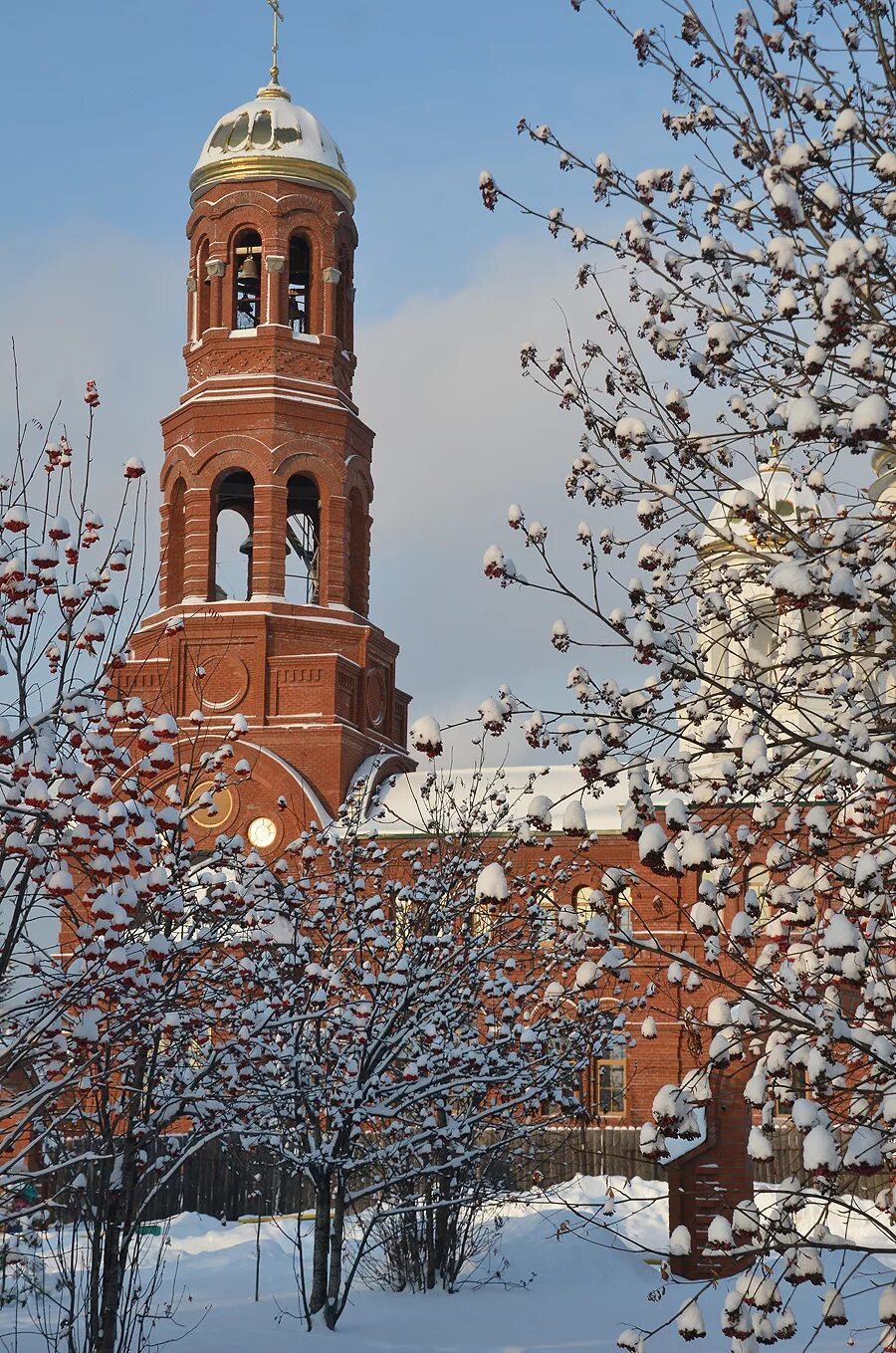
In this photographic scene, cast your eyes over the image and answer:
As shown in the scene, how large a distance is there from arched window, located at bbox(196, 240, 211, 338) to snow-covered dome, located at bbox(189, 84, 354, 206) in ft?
3.74

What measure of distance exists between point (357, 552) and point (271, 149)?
25.1 ft

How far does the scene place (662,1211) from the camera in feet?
72.2

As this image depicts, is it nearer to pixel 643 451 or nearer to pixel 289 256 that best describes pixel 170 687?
pixel 289 256

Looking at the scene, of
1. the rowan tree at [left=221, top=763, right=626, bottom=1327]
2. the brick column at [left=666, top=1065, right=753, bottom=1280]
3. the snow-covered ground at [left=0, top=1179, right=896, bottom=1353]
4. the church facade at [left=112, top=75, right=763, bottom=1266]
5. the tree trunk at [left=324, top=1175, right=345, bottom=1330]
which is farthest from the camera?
the church facade at [left=112, top=75, right=763, bottom=1266]

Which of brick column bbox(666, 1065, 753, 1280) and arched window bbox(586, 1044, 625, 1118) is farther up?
arched window bbox(586, 1044, 625, 1118)

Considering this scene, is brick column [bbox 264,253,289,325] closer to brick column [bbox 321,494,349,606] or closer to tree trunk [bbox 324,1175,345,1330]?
brick column [bbox 321,494,349,606]

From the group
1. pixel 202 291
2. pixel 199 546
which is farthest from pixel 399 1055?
pixel 202 291

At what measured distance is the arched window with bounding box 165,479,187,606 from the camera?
31.6 meters

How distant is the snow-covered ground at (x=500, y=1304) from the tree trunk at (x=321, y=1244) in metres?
0.30

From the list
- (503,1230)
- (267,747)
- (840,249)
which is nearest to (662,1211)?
(503,1230)

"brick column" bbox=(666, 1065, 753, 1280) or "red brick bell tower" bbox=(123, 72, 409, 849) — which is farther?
"red brick bell tower" bbox=(123, 72, 409, 849)

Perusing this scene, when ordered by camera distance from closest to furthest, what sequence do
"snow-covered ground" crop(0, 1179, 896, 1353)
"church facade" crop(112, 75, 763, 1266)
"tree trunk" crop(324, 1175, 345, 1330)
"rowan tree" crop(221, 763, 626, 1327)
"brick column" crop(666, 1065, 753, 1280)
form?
"snow-covered ground" crop(0, 1179, 896, 1353)
"tree trunk" crop(324, 1175, 345, 1330)
"rowan tree" crop(221, 763, 626, 1327)
"brick column" crop(666, 1065, 753, 1280)
"church facade" crop(112, 75, 763, 1266)

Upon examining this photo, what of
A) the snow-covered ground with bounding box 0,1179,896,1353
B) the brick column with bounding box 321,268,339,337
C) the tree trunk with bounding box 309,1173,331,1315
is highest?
the brick column with bounding box 321,268,339,337

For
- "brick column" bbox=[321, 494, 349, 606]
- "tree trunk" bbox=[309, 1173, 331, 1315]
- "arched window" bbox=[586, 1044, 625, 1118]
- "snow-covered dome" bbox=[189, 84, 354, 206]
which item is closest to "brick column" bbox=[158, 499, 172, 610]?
"brick column" bbox=[321, 494, 349, 606]
